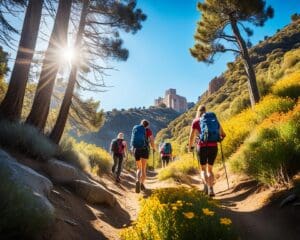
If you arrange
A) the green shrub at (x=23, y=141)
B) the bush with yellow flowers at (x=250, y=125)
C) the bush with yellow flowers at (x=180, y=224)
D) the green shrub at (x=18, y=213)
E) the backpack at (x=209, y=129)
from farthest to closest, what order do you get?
the bush with yellow flowers at (x=250, y=125)
the backpack at (x=209, y=129)
the green shrub at (x=23, y=141)
the bush with yellow flowers at (x=180, y=224)
the green shrub at (x=18, y=213)

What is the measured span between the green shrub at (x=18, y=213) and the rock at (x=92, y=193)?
311 cm

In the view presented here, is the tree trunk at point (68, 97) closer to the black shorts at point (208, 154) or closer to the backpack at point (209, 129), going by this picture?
the black shorts at point (208, 154)

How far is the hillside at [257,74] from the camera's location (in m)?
19.6

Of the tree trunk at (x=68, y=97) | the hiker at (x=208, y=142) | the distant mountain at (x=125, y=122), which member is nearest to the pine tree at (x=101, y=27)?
the tree trunk at (x=68, y=97)

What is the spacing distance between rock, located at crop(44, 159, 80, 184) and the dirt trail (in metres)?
0.64

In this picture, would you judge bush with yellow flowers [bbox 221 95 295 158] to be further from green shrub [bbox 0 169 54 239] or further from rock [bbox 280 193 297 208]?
green shrub [bbox 0 169 54 239]

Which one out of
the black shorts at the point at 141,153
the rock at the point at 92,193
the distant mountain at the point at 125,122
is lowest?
the rock at the point at 92,193

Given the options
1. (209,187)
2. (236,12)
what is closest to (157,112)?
(236,12)

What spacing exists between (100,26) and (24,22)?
464cm

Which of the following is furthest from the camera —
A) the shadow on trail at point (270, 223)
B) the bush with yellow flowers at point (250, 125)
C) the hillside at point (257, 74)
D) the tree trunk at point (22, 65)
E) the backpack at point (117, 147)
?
the hillside at point (257, 74)

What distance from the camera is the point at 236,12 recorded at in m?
17.6

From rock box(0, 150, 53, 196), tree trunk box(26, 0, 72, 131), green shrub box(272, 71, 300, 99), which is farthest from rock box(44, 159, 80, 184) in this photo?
green shrub box(272, 71, 300, 99)

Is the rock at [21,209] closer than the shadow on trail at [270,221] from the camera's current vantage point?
Yes

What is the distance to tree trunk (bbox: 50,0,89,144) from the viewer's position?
452 inches
